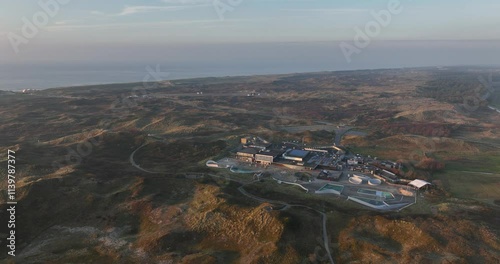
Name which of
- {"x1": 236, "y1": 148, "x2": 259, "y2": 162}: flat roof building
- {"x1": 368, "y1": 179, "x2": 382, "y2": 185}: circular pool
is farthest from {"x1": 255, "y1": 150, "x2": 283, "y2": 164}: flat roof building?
{"x1": 368, "y1": 179, "x2": 382, "y2": 185}: circular pool

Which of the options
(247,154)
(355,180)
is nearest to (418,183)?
(355,180)

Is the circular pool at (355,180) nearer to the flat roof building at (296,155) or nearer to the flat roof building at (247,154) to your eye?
the flat roof building at (296,155)

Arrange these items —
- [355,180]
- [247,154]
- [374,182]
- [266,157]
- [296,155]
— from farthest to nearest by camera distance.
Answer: [247,154], [296,155], [266,157], [355,180], [374,182]

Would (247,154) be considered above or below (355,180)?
above

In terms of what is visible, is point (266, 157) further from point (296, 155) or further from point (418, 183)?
point (418, 183)

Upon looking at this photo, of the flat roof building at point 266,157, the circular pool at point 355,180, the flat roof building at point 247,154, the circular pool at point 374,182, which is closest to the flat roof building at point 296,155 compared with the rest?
the flat roof building at point 266,157

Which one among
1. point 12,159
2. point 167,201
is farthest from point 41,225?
point 12,159

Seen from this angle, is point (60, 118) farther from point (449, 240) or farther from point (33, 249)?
point (449, 240)

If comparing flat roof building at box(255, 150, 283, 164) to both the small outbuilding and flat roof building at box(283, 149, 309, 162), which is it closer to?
flat roof building at box(283, 149, 309, 162)

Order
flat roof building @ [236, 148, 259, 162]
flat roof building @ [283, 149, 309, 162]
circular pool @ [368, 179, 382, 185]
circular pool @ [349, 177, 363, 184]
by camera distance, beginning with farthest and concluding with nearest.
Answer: flat roof building @ [236, 148, 259, 162]
flat roof building @ [283, 149, 309, 162]
circular pool @ [349, 177, 363, 184]
circular pool @ [368, 179, 382, 185]

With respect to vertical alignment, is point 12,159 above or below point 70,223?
above

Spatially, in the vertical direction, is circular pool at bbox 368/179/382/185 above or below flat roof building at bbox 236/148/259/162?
below
